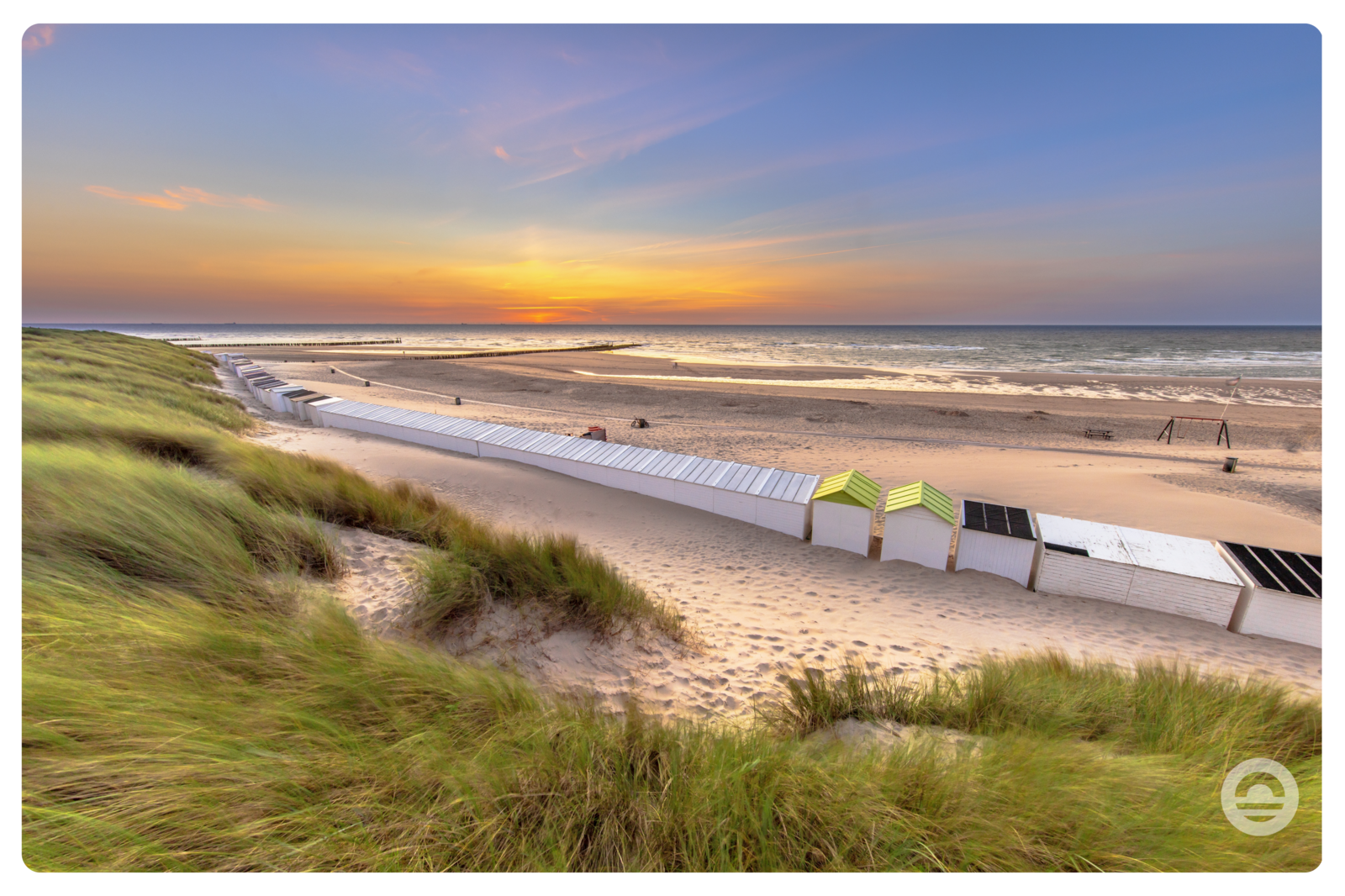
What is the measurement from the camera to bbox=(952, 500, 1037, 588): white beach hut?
21.9 ft

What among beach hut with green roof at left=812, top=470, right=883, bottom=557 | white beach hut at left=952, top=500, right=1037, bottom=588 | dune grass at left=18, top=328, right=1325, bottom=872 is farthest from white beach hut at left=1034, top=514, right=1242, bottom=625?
dune grass at left=18, top=328, right=1325, bottom=872

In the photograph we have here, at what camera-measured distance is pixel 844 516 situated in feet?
24.6

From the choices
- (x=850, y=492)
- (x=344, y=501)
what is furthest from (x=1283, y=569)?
(x=344, y=501)

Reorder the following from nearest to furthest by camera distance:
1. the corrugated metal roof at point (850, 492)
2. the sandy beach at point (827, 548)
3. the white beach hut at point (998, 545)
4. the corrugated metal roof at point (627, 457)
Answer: the sandy beach at point (827, 548)
the white beach hut at point (998, 545)
the corrugated metal roof at point (850, 492)
the corrugated metal roof at point (627, 457)

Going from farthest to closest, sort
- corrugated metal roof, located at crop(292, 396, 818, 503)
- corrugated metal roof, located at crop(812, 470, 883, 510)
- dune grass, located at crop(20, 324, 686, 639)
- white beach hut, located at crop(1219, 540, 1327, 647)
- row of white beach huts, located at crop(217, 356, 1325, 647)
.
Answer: corrugated metal roof, located at crop(292, 396, 818, 503) < corrugated metal roof, located at crop(812, 470, 883, 510) < row of white beach huts, located at crop(217, 356, 1325, 647) < white beach hut, located at crop(1219, 540, 1327, 647) < dune grass, located at crop(20, 324, 686, 639)

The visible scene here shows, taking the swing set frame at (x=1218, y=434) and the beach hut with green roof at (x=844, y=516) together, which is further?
the swing set frame at (x=1218, y=434)

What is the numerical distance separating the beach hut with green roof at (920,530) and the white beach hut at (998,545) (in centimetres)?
23

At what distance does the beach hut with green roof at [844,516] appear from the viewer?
7363 millimetres

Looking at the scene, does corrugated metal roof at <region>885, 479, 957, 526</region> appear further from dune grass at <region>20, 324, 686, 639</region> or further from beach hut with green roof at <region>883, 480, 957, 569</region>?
dune grass at <region>20, 324, 686, 639</region>

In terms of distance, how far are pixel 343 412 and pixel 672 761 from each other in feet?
52.0

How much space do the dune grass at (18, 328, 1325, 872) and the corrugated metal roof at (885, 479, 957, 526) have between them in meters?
3.46

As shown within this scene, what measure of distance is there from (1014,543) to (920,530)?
1.23m

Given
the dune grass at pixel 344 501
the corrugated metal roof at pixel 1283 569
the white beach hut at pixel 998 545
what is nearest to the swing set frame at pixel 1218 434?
the corrugated metal roof at pixel 1283 569

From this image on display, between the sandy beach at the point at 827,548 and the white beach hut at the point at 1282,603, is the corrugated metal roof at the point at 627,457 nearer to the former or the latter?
the sandy beach at the point at 827,548
